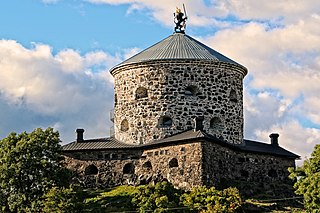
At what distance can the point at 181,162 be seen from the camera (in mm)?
49969

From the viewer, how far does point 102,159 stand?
54.3 meters

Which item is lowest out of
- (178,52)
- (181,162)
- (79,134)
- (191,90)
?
(181,162)

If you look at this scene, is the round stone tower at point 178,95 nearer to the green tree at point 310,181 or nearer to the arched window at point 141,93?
the arched window at point 141,93

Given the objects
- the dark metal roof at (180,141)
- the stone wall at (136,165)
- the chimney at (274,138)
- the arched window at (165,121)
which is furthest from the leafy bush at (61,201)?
the chimney at (274,138)

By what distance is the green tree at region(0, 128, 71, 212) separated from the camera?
4575cm

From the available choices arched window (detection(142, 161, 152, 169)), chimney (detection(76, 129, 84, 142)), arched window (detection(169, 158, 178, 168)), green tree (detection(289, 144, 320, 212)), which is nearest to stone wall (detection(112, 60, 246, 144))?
arched window (detection(142, 161, 152, 169))

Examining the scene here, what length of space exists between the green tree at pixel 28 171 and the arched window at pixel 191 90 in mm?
12078

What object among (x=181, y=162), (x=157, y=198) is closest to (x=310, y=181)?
(x=157, y=198)

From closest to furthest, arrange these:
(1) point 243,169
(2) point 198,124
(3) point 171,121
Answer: (2) point 198,124, (1) point 243,169, (3) point 171,121

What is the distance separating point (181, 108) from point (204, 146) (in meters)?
6.14

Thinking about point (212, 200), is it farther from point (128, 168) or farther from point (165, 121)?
point (165, 121)

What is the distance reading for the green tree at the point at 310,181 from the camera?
4197 cm

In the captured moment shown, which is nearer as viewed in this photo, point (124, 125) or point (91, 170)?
point (91, 170)

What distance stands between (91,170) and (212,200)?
43.5 feet
